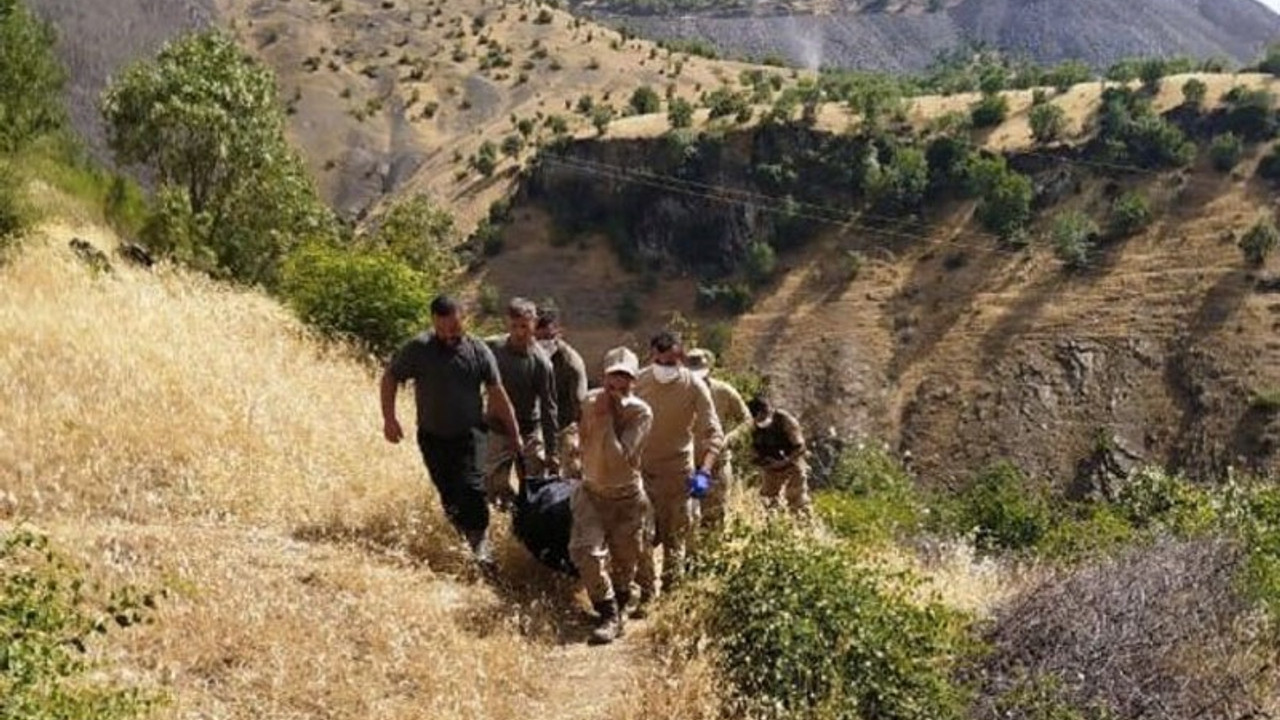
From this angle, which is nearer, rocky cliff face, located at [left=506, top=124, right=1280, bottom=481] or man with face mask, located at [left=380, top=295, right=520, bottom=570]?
man with face mask, located at [left=380, top=295, right=520, bottom=570]

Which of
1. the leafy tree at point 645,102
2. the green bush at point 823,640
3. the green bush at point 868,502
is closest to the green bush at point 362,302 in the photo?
the green bush at point 868,502

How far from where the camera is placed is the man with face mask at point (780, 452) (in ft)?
33.7

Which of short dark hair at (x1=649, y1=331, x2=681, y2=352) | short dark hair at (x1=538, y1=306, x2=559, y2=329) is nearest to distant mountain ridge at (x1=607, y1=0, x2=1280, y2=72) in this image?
short dark hair at (x1=538, y1=306, x2=559, y2=329)

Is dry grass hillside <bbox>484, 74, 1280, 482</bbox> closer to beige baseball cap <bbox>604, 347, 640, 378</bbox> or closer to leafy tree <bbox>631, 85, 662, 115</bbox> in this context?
leafy tree <bbox>631, 85, 662, 115</bbox>

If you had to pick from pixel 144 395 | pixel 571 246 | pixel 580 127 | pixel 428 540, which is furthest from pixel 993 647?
pixel 580 127

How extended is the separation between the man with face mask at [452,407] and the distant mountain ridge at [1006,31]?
124 meters

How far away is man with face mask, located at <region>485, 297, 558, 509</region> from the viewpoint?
750 cm

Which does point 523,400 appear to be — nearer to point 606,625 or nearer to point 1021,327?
point 606,625

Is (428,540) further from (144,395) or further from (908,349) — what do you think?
(908,349)

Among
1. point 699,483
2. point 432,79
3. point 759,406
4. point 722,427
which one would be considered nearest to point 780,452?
point 759,406

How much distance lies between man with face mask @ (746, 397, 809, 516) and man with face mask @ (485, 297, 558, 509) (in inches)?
117

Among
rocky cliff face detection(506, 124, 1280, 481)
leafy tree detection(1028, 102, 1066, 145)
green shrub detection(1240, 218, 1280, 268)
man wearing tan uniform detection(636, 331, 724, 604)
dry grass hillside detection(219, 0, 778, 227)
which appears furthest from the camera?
dry grass hillside detection(219, 0, 778, 227)

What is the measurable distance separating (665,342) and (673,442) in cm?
60

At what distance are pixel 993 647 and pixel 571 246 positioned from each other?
2388 inches
